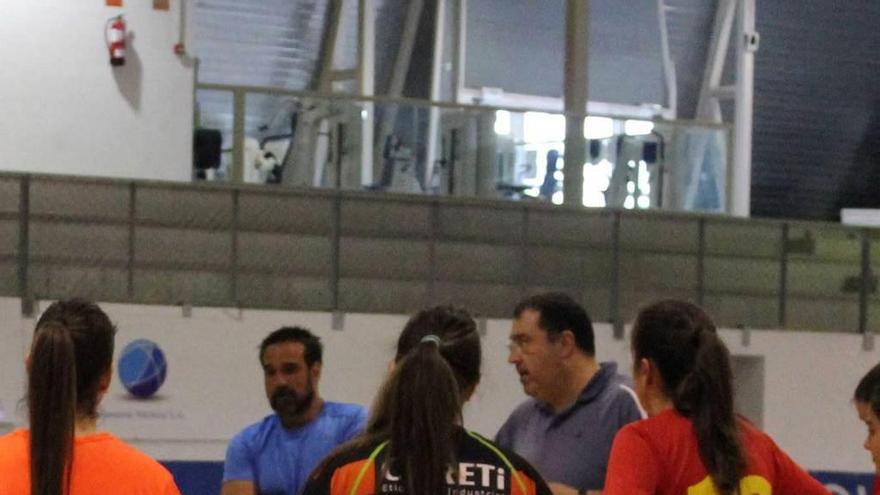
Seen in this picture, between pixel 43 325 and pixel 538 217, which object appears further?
pixel 538 217

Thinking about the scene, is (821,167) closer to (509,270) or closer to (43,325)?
(509,270)

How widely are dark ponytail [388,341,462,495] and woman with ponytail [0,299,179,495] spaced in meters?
0.38

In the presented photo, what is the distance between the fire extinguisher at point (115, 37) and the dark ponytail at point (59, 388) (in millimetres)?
7881

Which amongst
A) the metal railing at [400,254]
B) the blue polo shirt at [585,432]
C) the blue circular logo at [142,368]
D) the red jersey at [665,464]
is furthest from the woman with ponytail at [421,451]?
the metal railing at [400,254]

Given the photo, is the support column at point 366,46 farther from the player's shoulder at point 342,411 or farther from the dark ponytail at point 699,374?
the dark ponytail at point 699,374

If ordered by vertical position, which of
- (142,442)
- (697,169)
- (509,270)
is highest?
(697,169)

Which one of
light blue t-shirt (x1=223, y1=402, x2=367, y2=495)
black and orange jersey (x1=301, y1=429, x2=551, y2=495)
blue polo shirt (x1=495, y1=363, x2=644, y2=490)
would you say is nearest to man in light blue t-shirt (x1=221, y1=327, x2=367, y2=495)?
light blue t-shirt (x1=223, y1=402, x2=367, y2=495)

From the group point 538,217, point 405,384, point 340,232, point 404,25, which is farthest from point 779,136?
point 405,384

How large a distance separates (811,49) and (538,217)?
5542 mm

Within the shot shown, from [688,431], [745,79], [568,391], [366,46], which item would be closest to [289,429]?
[568,391]

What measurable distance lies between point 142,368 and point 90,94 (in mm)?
1784

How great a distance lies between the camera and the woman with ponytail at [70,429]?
2533 mm

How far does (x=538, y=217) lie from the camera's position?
11.6 meters

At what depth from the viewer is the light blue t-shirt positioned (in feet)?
14.7
